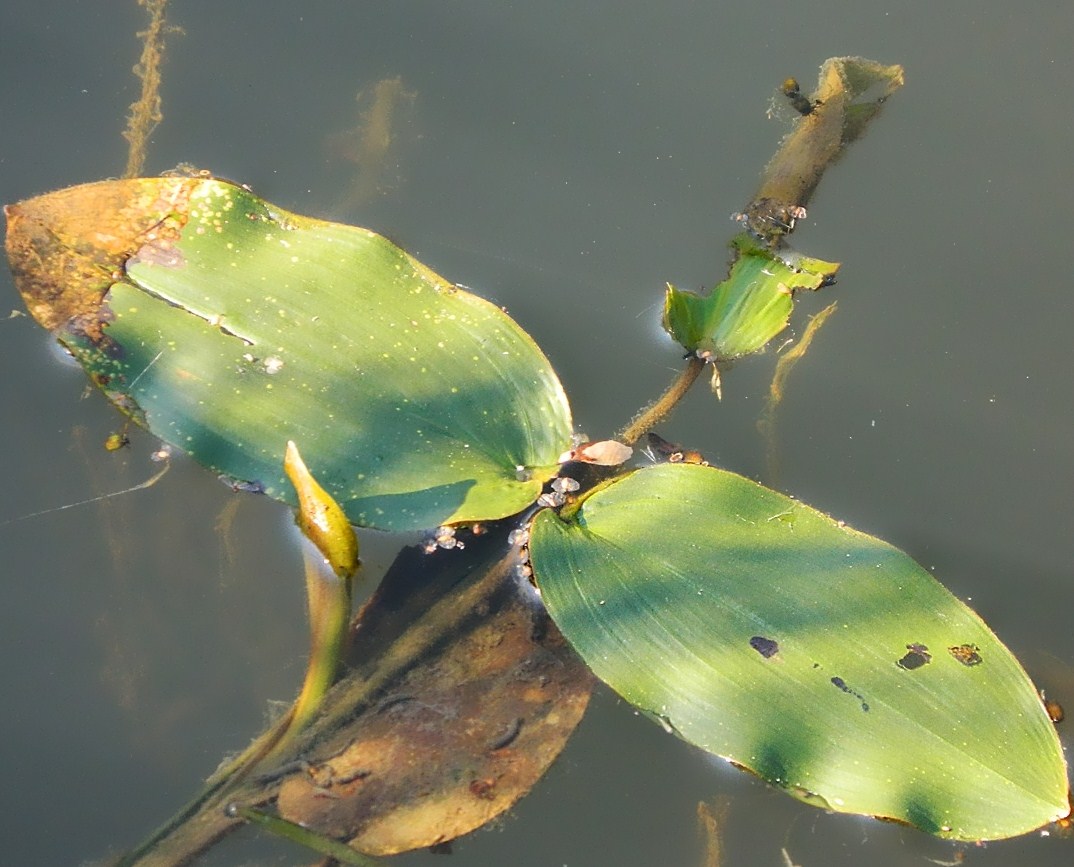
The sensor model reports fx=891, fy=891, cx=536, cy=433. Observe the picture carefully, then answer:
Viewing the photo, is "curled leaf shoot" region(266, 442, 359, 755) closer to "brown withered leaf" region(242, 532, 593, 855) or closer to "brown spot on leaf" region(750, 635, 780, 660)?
"brown withered leaf" region(242, 532, 593, 855)

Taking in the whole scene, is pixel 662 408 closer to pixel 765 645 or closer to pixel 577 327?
pixel 577 327

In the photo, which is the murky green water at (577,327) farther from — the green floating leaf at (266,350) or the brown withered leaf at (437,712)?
the green floating leaf at (266,350)

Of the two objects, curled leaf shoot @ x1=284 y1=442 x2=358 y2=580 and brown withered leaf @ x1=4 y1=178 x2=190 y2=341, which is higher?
brown withered leaf @ x1=4 y1=178 x2=190 y2=341

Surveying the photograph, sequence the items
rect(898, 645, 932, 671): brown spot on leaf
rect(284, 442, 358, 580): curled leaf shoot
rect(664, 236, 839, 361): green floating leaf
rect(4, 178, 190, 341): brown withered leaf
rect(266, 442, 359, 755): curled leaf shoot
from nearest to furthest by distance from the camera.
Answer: rect(284, 442, 358, 580): curled leaf shoot → rect(898, 645, 932, 671): brown spot on leaf → rect(4, 178, 190, 341): brown withered leaf → rect(266, 442, 359, 755): curled leaf shoot → rect(664, 236, 839, 361): green floating leaf

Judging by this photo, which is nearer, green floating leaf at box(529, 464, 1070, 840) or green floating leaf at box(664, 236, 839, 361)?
green floating leaf at box(529, 464, 1070, 840)

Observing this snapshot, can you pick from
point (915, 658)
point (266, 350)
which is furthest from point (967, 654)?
point (266, 350)

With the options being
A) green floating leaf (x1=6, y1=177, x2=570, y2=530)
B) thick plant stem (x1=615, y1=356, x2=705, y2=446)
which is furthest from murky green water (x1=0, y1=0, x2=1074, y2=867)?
green floating leaf (x1=6, y1=177, x2=570, y2=530)

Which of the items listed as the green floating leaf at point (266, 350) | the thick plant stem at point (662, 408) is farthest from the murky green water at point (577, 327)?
the green floating leaf at point (266, 350)
